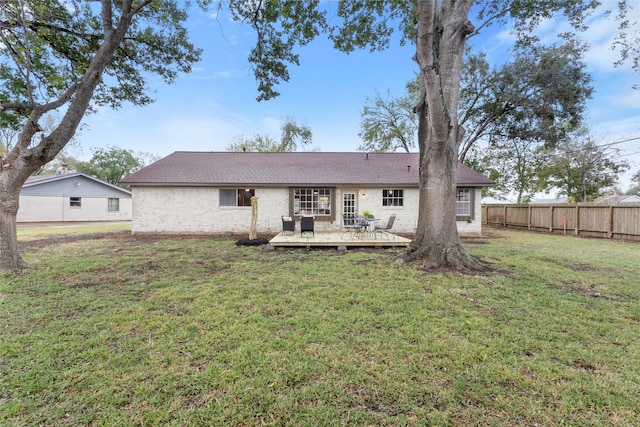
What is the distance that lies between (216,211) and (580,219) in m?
17.8

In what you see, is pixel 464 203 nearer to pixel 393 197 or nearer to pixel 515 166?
pixel 393 197

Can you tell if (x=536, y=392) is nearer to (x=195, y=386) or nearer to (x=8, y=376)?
(x=195, y=386)

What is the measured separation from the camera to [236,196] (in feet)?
40.0

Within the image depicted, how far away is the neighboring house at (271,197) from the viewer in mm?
11867

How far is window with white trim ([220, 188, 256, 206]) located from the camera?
12172mm

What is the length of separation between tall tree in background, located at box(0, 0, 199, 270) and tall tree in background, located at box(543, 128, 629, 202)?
27.9 m

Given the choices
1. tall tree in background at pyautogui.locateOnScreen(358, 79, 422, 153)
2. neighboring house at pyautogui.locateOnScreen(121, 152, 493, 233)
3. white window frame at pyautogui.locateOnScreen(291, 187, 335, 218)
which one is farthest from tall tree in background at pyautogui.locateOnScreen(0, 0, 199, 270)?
tall tree in background at pyautogui.locateOnScreen(358, 79, 422, 153)

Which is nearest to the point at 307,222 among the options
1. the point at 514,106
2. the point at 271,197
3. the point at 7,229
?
the point at 271,197

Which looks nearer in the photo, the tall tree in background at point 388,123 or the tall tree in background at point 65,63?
the tall tree in background at point 65,63

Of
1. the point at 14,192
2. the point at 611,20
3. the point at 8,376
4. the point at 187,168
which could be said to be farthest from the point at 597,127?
the point at 14,192

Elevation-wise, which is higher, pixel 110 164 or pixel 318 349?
pixel 110 164

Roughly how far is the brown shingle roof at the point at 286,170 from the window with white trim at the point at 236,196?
47 cm

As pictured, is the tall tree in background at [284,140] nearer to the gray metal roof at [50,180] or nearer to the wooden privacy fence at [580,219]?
the gray metal roof at [50,180]

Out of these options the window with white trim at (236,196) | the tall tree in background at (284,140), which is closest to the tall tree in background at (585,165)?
the tall tree in background at (284,140)
